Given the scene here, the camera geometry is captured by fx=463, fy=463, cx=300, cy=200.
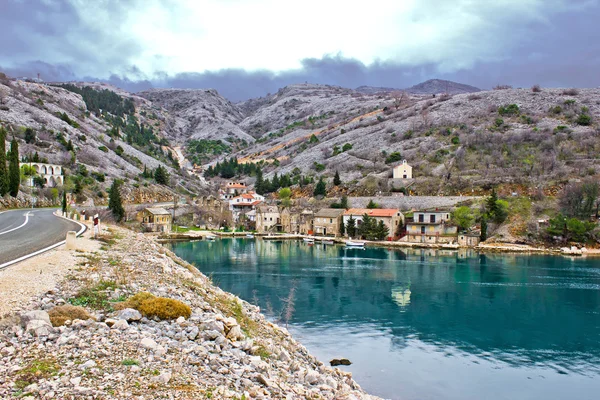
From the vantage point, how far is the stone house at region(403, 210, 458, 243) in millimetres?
64938

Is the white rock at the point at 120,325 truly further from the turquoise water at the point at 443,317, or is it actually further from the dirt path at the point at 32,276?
the turquoise water at the point at 443,317

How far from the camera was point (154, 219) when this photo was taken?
70.7 meters

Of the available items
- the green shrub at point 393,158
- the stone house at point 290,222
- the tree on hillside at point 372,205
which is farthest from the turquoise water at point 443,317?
the green shrub at point 393,158

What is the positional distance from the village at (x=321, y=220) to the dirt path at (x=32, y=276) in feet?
169

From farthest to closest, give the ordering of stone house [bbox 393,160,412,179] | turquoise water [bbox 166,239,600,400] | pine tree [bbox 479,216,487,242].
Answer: stone house [bbox 393,160,412,179]
pine tree [bbox 479,216,487,242]
turquoise water [bbox 166,239,600,400]

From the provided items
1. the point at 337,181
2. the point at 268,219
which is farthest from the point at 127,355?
the point at 337,181

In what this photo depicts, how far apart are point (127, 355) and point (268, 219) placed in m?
72.9

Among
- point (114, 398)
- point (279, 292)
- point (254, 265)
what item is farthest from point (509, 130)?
point (114, 398)

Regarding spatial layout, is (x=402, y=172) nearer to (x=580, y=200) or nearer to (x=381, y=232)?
(x=381, y=232)

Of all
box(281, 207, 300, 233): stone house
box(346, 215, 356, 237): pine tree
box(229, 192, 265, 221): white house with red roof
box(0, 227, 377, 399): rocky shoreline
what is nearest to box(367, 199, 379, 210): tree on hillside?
box(346, 215, 356, 237): pine tree

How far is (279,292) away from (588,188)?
50.4m

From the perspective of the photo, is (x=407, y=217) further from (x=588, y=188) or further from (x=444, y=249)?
(x=588, y=188)

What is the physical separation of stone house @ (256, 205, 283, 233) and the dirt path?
6282 cm

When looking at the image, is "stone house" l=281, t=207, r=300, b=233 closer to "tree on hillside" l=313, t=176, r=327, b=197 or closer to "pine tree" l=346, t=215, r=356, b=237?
"tree on hillside" l=313, t=176, r=327, b=197
